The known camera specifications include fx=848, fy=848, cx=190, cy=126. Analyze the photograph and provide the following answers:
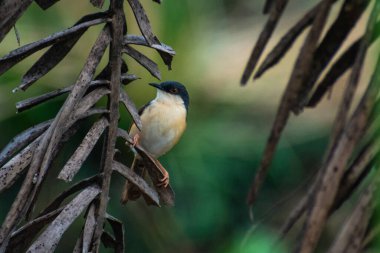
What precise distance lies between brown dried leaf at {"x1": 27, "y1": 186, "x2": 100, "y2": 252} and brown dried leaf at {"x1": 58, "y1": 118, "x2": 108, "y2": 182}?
63 mm

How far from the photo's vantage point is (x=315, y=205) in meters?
1.12

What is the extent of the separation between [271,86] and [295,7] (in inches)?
17.6

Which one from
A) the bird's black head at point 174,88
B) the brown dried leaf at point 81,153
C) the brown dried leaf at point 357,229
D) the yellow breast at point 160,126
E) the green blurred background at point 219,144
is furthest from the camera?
the green blurred background at point 219,144

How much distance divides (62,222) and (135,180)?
102 mm

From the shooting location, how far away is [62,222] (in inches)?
33.0

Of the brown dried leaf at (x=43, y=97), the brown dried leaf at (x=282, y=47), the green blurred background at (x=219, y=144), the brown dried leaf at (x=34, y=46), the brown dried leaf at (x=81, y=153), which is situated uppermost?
the brown dried leaf at (x=34, y=46)

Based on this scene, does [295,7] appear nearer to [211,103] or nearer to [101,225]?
[211,103]

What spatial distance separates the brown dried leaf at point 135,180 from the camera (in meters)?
0.89

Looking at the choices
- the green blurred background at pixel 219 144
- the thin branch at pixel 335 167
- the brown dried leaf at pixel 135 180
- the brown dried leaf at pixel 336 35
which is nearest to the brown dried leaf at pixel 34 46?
the brown dried leaf at pixel 135 180

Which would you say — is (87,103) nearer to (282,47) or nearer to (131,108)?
(131,108)

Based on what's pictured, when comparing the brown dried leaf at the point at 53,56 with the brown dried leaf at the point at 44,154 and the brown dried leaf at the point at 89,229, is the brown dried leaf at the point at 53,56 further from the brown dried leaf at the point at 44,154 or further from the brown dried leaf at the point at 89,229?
the brown dried leaf at the point at 89,229

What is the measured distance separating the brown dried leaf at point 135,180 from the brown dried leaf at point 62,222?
0.03 metres

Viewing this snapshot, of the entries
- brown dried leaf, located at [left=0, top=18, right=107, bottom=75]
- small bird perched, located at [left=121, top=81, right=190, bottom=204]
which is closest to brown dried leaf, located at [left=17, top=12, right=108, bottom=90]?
brown dried leaf, located at [left=0, top=18, right=107, bottom=75]

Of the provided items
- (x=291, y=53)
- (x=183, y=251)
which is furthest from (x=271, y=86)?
A: (x=183, y=251)
